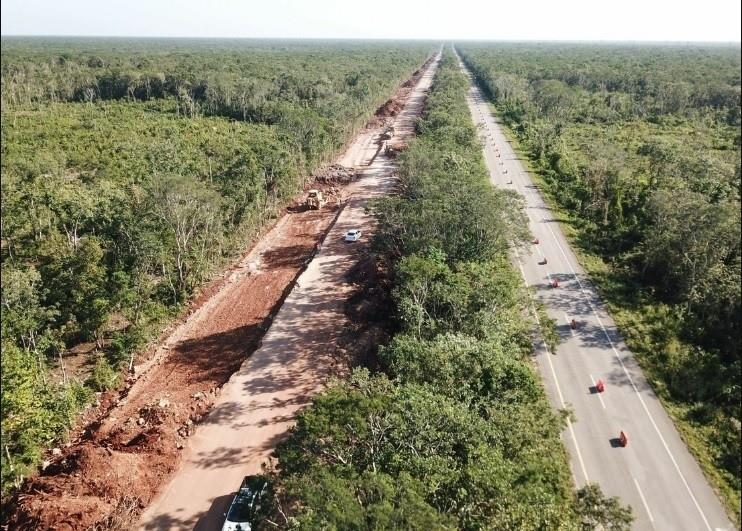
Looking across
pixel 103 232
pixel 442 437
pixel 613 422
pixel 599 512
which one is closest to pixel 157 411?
pixel 442 437

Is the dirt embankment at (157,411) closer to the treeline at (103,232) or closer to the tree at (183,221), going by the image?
the treeline at (103,232)

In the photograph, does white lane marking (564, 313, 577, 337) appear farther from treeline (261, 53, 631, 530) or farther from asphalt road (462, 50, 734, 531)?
treeline (261, 53, 631, 530)

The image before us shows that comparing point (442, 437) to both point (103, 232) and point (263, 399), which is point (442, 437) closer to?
point (263, 399)

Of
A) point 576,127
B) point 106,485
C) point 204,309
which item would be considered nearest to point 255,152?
point 204,309

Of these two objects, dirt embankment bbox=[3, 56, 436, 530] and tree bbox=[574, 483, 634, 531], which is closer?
tree bbox=[574, 483, 634, 531]

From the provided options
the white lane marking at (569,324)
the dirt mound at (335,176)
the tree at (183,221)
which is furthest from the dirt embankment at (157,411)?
the dirt mound at (335,176)

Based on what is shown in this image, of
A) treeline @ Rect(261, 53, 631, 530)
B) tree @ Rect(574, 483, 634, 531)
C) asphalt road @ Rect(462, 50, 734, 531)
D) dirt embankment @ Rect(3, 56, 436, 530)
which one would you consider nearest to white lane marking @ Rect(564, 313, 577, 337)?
asphalt road @ Rect(462, 50, 734, 531)
